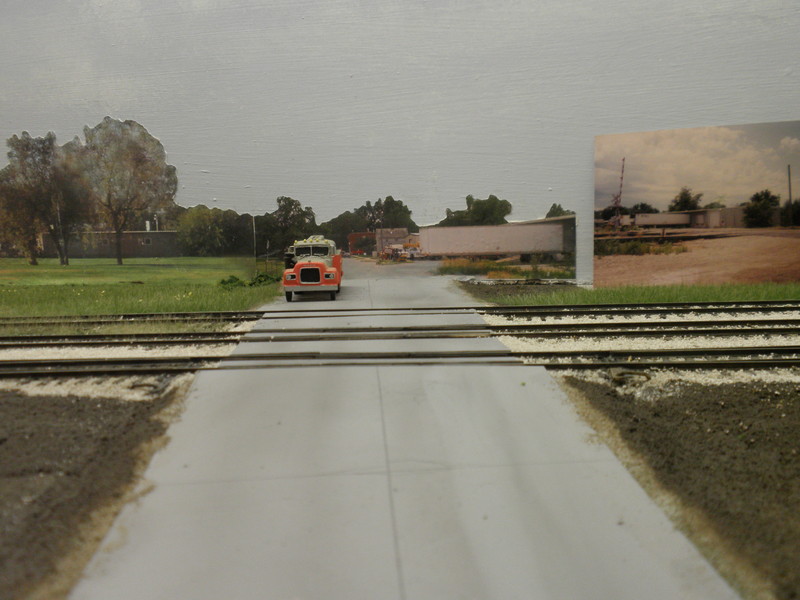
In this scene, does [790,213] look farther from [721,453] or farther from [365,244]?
[721,453]

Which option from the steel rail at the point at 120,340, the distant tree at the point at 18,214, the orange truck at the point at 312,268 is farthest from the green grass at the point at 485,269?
the distant tree at the point at 18,214

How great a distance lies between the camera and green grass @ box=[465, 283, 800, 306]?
5.80 meters

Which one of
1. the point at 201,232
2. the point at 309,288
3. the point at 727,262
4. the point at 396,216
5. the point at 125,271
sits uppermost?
the point at 396,216

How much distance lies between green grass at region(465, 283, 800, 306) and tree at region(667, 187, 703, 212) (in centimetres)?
148

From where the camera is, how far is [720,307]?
6191mm

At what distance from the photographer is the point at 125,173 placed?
5930 mm

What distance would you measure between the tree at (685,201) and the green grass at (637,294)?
58.2 inches

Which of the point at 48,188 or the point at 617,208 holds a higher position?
the point at 48,188

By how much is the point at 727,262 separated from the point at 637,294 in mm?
2767

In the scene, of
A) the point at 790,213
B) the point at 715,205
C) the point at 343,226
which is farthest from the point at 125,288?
the point at 790,213

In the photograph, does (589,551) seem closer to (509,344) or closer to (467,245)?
(509,344)

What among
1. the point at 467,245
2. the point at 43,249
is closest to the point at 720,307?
the point at 467,245

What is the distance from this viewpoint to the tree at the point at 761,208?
812 centimetres

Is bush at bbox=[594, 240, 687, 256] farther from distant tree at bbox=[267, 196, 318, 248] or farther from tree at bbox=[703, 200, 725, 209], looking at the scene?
distant tree at bbox=[267, 196, 318, 248]
